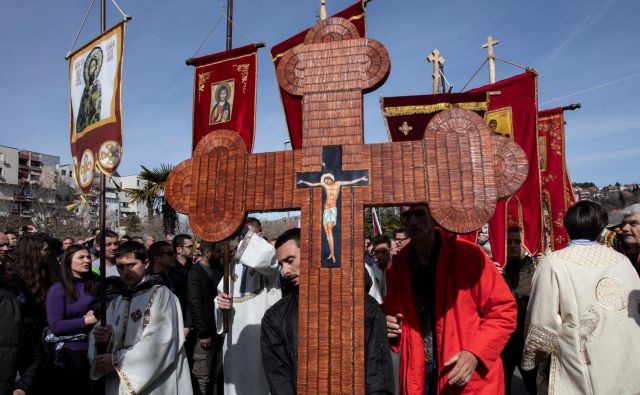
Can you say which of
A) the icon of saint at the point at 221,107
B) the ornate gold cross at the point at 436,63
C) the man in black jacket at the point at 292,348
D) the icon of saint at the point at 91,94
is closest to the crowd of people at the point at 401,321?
the man in black jacket at the point at 292,348

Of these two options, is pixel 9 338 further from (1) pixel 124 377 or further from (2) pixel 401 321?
(2) pixel 401 321

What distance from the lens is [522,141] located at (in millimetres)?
5984

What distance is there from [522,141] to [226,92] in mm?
3813

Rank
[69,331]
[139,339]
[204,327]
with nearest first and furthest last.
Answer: [139,339] < [69,331] < [204,327]

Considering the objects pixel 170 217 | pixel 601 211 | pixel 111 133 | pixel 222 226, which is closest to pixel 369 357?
pixel 222 226

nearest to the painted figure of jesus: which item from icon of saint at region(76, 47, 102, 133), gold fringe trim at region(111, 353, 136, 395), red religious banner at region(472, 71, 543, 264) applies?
gold fringe trim at region(111, 353, 136, 395)

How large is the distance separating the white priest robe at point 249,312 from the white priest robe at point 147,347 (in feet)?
1.86

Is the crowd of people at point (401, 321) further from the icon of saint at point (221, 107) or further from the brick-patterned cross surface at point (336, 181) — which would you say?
the icon of saint at point (221, 107)

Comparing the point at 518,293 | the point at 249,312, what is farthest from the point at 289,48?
the point at 518,293

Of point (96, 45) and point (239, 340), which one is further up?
point (96, 45)

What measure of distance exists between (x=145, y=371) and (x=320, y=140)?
7.01 feet

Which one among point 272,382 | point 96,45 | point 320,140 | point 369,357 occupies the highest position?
point 96,45

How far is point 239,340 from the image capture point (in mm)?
4008

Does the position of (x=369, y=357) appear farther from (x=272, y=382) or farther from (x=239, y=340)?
(x=239, y=340)
